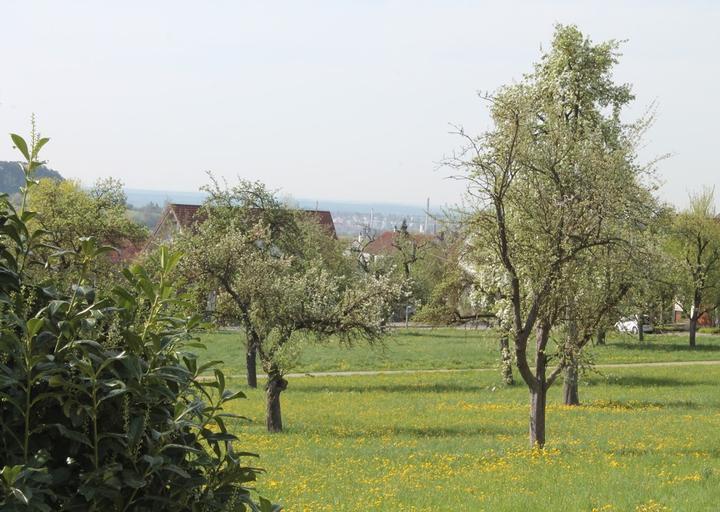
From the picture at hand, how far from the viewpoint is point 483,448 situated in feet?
68.1

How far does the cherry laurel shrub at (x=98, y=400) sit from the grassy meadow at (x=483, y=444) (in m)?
9.14

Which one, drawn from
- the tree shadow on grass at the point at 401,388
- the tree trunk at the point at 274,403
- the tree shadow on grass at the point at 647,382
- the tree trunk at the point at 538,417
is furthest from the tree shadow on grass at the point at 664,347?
the tree trunk at the point at 538,417

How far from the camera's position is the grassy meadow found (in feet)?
45.6

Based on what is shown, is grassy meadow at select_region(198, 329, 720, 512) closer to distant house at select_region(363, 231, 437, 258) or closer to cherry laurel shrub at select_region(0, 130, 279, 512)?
cherry laurel shrub at select_region(0, 130, 279, 512)

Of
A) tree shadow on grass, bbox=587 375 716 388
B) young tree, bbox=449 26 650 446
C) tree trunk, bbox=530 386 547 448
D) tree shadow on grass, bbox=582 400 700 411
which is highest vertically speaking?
young tree, bbox=449 26 650 446

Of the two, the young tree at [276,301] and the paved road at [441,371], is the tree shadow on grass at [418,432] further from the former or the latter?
the paved road at [441,371]

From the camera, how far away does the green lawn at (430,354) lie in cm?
4734

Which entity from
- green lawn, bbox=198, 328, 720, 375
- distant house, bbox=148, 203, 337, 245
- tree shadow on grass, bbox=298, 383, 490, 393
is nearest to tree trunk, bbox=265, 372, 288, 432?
distant house, bbox=148, 203, 337, 245

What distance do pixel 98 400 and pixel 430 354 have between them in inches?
1978

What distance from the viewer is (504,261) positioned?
18.8 m

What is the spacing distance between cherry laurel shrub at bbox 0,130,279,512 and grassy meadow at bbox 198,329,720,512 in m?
9.14

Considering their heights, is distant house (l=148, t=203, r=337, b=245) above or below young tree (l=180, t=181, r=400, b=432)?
above

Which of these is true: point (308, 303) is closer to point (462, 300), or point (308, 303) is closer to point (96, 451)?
point (462, 300)

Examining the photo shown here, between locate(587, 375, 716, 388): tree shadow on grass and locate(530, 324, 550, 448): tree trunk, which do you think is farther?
locate(587, 375, 716, 388): tree shadow on grass
